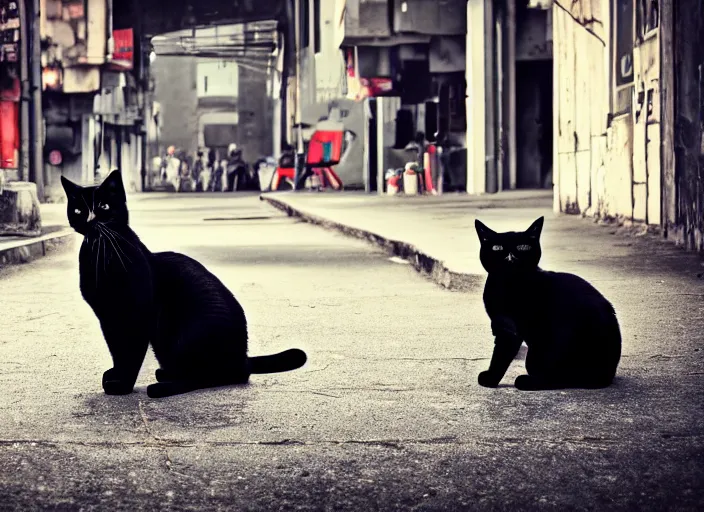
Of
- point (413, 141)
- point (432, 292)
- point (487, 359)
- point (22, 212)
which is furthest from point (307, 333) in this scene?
point (413, 141)

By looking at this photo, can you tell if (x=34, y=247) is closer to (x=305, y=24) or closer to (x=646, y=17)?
(x=646, y=17)

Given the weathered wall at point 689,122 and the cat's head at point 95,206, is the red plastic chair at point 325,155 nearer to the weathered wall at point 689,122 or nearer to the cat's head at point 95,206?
the weathered wall at point 689,122

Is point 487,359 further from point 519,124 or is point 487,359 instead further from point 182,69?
point 182,69

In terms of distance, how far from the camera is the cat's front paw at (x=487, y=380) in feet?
15.1

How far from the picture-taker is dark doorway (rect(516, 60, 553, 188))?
26.5 metres

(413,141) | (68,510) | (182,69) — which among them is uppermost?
(182,69)

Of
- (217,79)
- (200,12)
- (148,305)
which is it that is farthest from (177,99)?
(148,305)

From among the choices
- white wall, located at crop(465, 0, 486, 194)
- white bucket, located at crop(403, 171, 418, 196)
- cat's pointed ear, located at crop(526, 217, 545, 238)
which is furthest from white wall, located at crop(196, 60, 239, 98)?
cat's pointed ear, located at crop(526, 217, 545, 238)

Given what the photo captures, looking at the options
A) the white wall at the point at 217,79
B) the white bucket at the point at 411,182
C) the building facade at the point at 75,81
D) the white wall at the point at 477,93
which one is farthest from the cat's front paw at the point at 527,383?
the white wall at the point at 217,79

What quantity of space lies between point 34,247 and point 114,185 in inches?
290

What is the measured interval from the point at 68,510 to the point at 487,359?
8.91ft

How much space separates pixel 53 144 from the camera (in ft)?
103

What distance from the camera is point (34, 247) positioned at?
11477mm

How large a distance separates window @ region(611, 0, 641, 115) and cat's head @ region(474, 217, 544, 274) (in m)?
8.80
